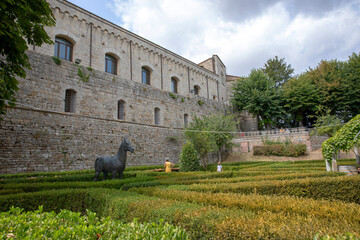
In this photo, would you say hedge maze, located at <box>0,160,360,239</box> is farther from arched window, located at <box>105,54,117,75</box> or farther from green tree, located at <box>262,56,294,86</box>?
green tree, located at <box>262,56,294,86</box>

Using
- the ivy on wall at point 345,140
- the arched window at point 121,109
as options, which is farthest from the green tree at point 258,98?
the ivy on wall at point 345,140

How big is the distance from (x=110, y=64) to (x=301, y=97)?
2488cm

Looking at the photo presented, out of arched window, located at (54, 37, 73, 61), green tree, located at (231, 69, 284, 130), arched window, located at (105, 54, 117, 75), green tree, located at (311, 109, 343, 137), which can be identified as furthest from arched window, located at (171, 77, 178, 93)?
green tree, located at (311, 109, 343, 137)

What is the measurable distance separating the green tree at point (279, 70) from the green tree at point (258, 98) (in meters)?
10.2

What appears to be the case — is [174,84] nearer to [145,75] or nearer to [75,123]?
[145,75]

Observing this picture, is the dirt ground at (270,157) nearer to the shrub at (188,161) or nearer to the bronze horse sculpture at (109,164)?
the shrub at (188,161)

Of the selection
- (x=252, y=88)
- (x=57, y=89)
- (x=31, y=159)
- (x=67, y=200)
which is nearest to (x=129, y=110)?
(x=57, y=89)

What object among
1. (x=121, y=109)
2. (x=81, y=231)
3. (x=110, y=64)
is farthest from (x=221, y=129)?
(x=81, y=231)

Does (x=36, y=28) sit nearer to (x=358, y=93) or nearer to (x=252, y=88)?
(x=252, y=88)

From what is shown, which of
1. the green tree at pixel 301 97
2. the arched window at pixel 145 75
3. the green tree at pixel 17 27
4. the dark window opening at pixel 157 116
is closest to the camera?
the green tree at pixel 17 27

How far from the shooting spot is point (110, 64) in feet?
73.4

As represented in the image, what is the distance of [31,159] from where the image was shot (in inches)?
480

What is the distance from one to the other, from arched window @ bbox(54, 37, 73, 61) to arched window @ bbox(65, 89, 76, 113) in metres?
5.28

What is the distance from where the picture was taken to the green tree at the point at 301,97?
29.3 metres
